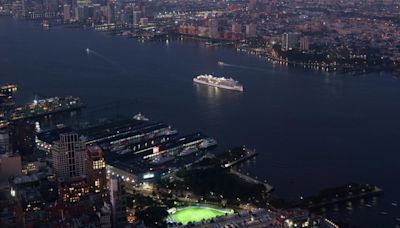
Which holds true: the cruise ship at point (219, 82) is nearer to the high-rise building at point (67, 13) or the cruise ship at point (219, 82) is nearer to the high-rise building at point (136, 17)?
the high-rise building at point (136, 17)

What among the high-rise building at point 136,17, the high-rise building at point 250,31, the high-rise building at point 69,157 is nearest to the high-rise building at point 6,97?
the high-rise building at point 69,157

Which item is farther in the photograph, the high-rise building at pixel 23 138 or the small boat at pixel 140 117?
the small boat at pixel 140 117

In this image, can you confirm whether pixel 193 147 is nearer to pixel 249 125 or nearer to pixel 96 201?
pixel 249 125

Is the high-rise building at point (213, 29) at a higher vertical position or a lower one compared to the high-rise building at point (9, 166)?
higher

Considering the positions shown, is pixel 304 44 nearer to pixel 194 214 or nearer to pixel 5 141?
pixel 5 141

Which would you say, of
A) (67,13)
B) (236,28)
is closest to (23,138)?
(236,28)
